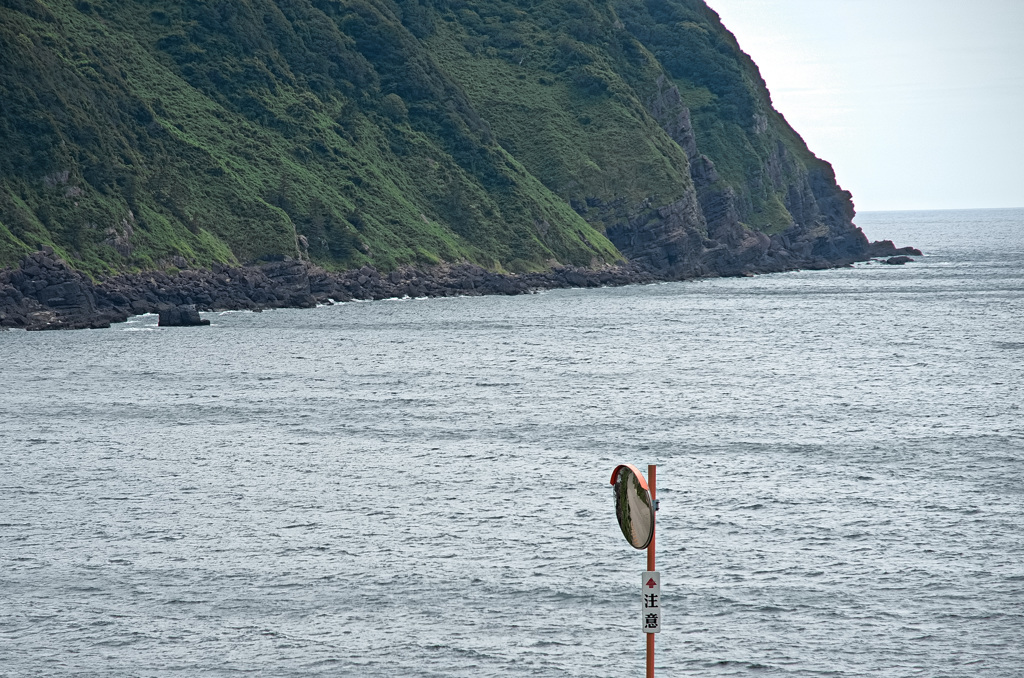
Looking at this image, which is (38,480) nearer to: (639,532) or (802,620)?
(802,620)

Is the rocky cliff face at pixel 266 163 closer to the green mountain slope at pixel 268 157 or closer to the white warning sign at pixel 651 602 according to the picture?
the green mountain slope at pixel 268 157

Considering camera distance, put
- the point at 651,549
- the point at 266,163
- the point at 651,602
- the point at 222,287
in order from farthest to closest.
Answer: the point at 266,163
the point at 222,287
the point at 651,602
the point at 651,549

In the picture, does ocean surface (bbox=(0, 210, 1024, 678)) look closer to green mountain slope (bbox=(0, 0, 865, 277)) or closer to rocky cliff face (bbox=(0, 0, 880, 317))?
rocky cliff face (bbox=(0, 0, 880, 317))

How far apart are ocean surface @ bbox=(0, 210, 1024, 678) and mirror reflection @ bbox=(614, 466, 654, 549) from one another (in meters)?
7.61

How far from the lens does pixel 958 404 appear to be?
65312 mm

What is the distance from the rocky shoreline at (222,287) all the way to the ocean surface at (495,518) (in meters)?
24.8

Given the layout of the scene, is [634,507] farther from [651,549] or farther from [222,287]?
[222,287]

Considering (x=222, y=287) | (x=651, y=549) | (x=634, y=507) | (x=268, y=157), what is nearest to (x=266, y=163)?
(x=268, y=157)

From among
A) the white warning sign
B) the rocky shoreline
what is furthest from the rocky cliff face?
the white warning sign

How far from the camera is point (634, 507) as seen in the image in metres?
18.1

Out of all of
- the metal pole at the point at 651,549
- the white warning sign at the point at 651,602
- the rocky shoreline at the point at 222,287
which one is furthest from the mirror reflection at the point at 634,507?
the rocky shoreline at the point at 222,287

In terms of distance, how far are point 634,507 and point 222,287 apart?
4678 inches

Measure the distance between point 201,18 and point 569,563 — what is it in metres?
158

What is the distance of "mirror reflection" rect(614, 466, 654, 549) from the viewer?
694 inches
